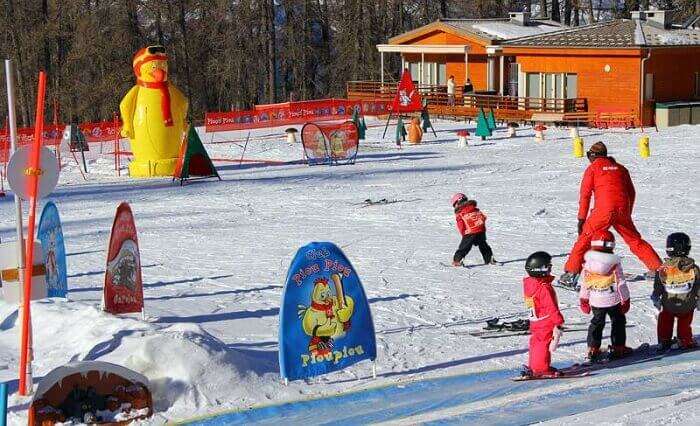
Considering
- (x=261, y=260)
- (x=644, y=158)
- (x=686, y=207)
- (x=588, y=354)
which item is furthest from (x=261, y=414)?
(x=644, y=158)

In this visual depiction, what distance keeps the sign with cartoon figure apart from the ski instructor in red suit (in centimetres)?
370

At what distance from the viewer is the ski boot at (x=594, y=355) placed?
9.52 metres

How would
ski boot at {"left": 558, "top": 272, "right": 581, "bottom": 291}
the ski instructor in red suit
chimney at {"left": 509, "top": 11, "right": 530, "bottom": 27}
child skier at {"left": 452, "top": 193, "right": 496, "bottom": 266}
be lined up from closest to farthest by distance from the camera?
the ski instructor in red suit → ski boot at {"left": 558, "top": 272, "right": 581, "bottom": 291} → child skier at {"left": 452, "top": 193, "right": 496, "bottom": 266} → chimney at {"left": 509, "top": 11, "right": 530, "bottom": 27}

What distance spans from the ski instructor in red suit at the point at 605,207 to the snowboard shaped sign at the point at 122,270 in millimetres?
4308

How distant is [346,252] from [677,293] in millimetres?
6459

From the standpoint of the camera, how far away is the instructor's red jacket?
1205cm

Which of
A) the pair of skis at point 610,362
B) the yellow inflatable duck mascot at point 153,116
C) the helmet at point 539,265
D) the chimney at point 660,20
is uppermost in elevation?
the chimney at point 660,20

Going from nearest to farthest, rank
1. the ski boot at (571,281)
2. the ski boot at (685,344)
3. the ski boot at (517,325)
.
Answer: the ski boot at (685,344) → the ski boot at (517,325) → the ski boot at (571,281)

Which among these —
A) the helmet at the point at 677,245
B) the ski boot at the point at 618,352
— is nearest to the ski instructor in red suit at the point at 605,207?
the helmet at the point at 677,245

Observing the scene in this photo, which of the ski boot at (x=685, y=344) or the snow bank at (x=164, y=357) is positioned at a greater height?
the snow bank at (x=164, y=357)

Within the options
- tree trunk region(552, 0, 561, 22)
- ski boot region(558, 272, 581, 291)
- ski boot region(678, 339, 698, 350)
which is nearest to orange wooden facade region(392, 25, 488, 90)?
tree trunk region(552, 0, 561, 22)

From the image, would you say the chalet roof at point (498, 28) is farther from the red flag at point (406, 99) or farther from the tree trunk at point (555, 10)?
the tree trunk at point (555, 10)

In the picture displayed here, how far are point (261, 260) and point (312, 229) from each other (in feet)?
8.80

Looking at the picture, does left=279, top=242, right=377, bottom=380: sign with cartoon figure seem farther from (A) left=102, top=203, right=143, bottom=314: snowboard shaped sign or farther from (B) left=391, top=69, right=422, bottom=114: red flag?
(B) left=391, top=69, right=422, bottom=114: red flag
